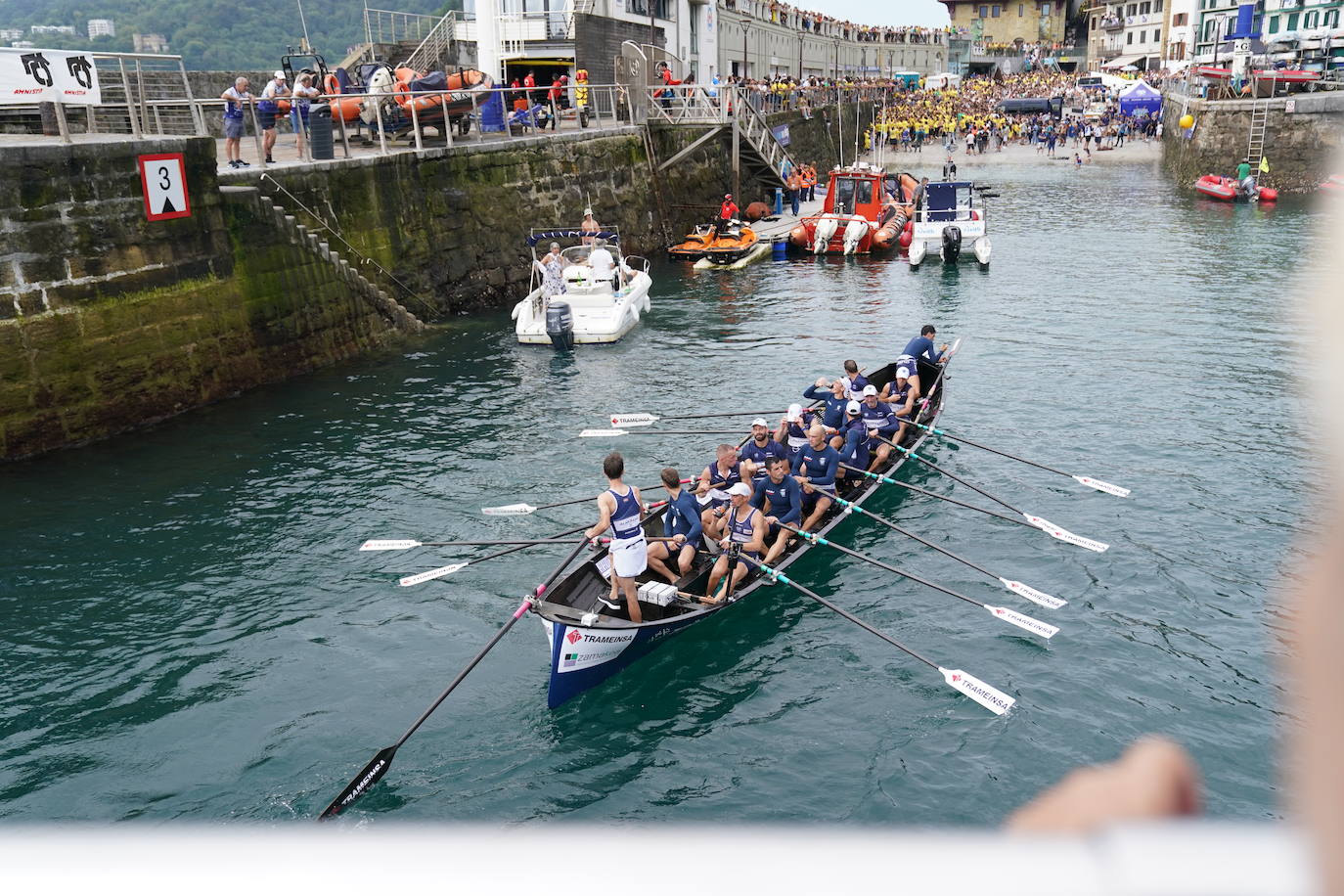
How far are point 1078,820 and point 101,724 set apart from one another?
12272 mm

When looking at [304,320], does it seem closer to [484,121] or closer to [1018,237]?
[484,121]

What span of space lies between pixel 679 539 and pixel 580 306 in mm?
14670

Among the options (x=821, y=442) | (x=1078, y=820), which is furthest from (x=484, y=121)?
(x=1078, y=820)

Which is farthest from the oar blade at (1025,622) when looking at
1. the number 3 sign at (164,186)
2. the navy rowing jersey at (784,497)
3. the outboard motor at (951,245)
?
the outboard motor at (951,245)

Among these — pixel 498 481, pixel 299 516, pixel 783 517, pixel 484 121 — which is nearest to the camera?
pixel 783 517

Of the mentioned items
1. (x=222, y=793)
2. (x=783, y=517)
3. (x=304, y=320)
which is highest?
(x=304, y=320)

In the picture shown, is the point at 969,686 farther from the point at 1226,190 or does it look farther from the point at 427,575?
the point at 1226,190

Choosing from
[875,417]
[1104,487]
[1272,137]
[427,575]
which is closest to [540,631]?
[427,575]

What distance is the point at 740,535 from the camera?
13.7m

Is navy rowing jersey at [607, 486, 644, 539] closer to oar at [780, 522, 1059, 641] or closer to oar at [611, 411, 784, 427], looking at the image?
oar at [780, 522, 1059, 641]

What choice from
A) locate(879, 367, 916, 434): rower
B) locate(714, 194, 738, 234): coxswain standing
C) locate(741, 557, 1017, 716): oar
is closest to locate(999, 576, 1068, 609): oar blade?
locate(741, 557, 1017, 716): oar

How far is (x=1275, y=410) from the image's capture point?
66.5ft

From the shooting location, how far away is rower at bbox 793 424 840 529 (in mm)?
15289

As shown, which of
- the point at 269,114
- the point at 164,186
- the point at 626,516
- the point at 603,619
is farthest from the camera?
the point at 269,114
